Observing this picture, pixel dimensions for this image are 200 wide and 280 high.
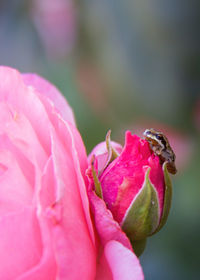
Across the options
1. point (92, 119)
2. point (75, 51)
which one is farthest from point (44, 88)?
point (75, 51)

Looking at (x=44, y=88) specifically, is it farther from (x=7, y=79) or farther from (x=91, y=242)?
(x=91, y=242)

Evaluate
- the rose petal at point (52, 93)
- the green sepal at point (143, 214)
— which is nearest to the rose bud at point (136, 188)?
the green sepal at point (143, 214)

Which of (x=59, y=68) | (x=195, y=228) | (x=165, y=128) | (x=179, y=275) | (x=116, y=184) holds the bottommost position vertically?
(x=179, y=275)

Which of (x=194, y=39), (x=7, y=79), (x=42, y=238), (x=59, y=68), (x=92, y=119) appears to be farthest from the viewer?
(x=194, y=39)

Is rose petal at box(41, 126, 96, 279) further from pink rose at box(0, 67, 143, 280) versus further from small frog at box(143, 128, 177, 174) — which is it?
small frog at box(143, 128, 177, 174)

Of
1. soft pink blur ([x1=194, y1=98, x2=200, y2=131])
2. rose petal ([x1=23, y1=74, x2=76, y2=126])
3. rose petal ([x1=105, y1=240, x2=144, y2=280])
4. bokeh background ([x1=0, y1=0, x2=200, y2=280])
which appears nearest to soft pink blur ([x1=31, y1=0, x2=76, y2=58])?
bokeh background ([x1=0, y1=0, x2=200, y2=280])

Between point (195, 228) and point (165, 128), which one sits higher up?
point (165, 128)

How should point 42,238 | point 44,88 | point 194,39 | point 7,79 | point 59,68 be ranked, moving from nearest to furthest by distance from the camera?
1. point 42,238
2. point 7,79
3. point 44,88
4. point 59,68
5. point 194,39
